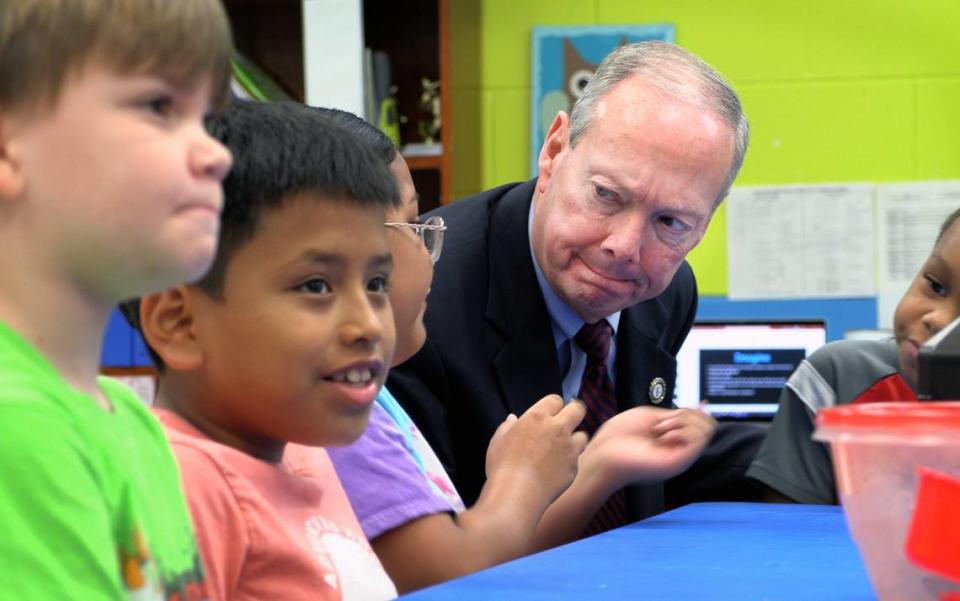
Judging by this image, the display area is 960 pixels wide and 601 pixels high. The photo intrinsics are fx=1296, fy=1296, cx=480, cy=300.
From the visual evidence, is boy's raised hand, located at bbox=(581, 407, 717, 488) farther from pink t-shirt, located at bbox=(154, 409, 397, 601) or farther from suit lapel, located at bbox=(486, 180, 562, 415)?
pink t-shirt, located at bbox=(154, 409, 397, 601)

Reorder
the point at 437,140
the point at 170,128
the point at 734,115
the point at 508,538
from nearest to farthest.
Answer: the point at 170,128 → the point at 508,538 → the point at 734,115 → the point at 437,140

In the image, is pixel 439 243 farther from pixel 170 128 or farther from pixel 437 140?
pixel 437 140

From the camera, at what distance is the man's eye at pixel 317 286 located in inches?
34.3

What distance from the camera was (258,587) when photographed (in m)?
0.79

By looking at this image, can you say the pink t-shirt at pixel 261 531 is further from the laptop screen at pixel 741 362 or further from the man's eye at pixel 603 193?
the laptop screen at pixel 741 362

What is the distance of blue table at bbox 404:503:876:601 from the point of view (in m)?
0.87

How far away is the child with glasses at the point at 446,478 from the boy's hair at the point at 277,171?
0.54 feet

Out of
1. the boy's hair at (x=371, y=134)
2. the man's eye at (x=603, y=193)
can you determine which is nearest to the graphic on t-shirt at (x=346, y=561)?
the boy's hair at (x=371, y=134)

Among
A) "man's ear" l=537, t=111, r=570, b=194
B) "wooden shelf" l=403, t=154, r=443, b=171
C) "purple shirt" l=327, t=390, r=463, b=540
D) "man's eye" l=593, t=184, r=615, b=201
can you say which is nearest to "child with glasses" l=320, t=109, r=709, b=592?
"purple shirt" l=327, t=390, r=463, b=540

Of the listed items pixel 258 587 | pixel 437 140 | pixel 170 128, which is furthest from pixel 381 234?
pixel 437 140

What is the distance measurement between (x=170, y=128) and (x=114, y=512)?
0.55ft

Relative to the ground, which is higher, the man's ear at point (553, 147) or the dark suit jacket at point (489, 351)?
the man's ear at point (553, 147)

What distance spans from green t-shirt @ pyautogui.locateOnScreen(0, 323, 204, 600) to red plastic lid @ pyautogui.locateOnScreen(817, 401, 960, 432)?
14.7 inches

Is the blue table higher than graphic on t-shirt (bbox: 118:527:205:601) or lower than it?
lower
